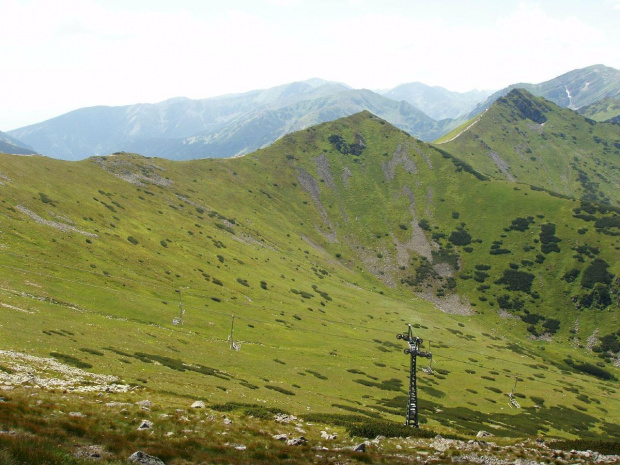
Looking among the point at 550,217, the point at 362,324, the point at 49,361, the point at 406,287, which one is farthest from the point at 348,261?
the point at 49,361

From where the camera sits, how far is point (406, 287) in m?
169

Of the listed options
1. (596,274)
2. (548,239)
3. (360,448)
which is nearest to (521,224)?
(548,239)

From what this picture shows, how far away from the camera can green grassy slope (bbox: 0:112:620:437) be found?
177 ft

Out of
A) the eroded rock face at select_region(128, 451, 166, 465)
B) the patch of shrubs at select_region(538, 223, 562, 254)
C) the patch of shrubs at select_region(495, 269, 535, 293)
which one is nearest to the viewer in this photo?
the eroded rock face at select_region(128, 451, 166, 465)

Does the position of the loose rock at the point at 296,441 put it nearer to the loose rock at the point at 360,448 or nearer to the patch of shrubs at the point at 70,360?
the loose rock at the point at 360,448

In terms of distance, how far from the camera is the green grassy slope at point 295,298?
54.0 m

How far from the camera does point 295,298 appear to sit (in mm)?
113812

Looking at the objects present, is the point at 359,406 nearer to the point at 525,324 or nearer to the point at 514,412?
the point at 514,412

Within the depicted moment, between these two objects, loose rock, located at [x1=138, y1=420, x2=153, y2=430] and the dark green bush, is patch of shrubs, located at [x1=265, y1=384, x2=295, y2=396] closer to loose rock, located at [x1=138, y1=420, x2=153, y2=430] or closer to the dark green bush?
loose rock, located at [x1=138, y1=420, x2=153, y2=430]

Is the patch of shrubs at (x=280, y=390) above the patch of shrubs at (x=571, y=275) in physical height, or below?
above

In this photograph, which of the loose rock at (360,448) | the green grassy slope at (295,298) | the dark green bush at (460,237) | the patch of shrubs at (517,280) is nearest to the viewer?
the loose rock at (360,448)

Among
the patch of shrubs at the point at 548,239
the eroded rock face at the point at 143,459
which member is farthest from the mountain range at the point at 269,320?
the patch of shrubs at the point at 548,239

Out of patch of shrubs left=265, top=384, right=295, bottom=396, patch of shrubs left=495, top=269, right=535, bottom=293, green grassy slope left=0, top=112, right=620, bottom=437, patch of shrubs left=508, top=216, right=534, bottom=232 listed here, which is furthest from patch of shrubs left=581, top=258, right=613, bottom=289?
patch of shrubs left=265, top=384, right=295, bottom=396

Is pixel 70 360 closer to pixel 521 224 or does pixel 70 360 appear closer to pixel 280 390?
pixel 280 390
